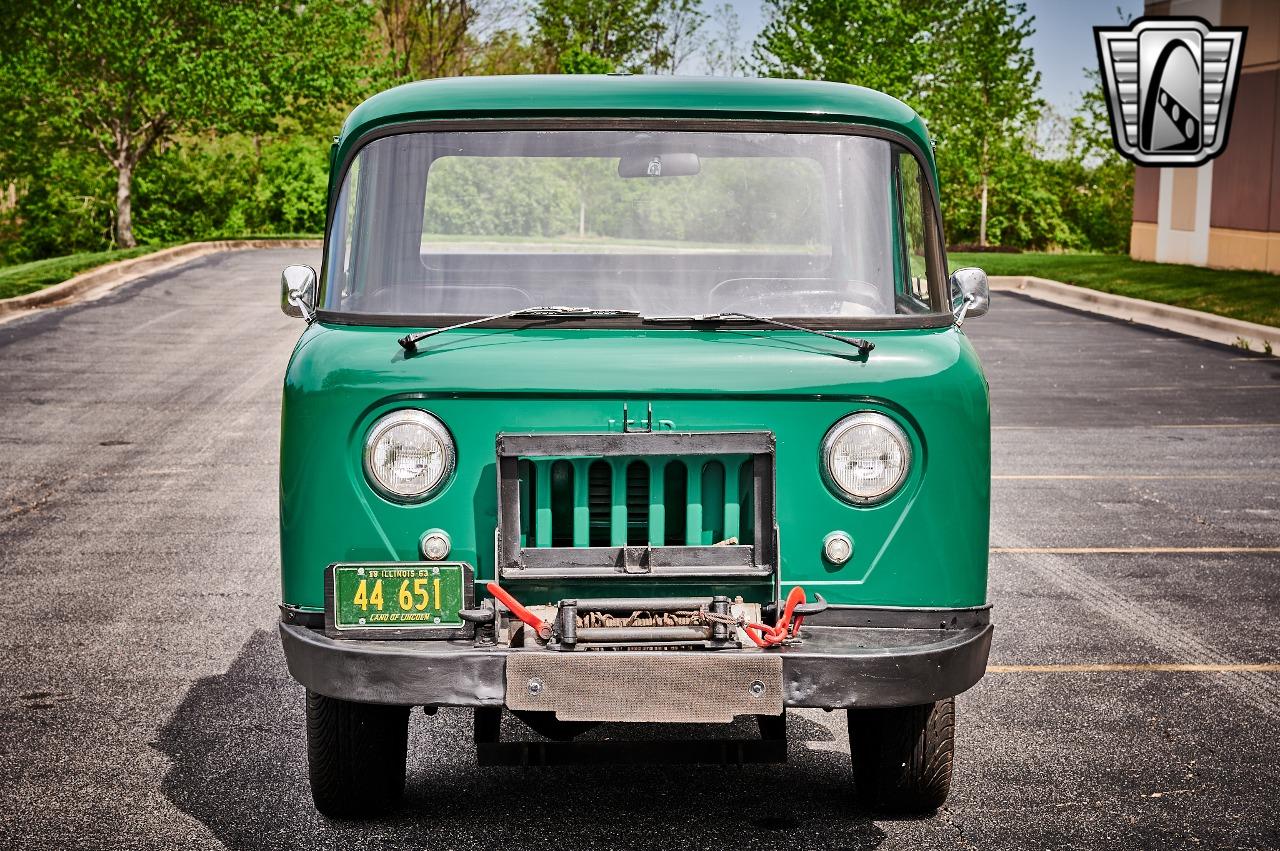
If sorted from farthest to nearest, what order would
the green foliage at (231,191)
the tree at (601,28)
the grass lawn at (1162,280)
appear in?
the tree at (601,28)
the green foliage at (231,191)
the grass lawn at (1162,280)

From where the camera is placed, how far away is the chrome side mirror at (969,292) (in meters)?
5.19

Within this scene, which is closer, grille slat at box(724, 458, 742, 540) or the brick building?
grille slat at box(724, 458, 742, 540)

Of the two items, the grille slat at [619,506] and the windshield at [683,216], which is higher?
the windshield at [683,216]

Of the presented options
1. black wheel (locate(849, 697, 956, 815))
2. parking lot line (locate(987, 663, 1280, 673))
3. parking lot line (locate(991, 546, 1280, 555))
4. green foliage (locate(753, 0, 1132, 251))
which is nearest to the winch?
black wheel (locate(849, 697, 956, 815))

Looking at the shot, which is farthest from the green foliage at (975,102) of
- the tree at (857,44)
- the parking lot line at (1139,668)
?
the parking lot line at (1139,668)

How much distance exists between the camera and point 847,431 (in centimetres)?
432

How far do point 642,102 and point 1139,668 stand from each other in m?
3.35

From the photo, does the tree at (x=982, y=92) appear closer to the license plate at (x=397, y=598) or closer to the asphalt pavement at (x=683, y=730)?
the asphalt pavement at (x=683, y=730)

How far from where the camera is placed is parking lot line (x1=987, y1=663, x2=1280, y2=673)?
21.5 feet

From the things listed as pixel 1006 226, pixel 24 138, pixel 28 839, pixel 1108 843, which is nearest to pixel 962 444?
pixel 1108 843

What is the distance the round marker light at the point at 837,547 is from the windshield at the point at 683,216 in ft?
2.39

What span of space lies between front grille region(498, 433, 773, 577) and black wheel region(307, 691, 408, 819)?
0.77m

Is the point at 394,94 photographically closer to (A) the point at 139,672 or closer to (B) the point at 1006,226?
(A) the point at 139,672

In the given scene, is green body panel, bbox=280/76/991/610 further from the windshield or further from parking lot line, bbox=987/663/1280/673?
parking lot line, bbox=987/663/1280/673
